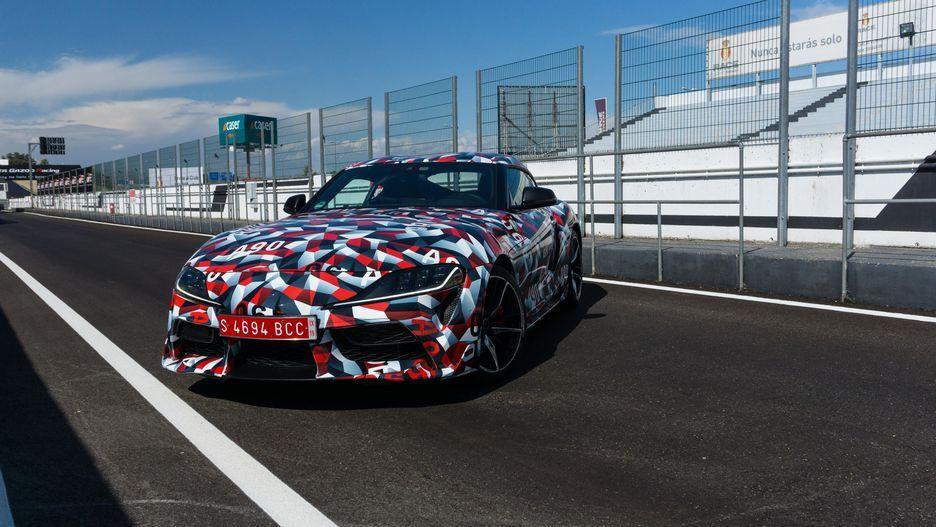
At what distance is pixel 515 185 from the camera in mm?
5922

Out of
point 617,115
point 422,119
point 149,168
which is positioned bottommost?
point 617,115

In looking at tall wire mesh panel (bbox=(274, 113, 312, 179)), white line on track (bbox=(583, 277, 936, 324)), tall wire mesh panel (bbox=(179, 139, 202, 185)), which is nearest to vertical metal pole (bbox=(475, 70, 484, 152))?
white line on track (bbox=(583, 277, 936, 324))

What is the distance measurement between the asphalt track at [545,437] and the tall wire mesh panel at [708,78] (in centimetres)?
462

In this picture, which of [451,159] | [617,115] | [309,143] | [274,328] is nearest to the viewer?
[274,328]

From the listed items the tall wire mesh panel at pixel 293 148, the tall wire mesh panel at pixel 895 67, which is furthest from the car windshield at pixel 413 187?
the tall wire mesh panel at pixel 293 148

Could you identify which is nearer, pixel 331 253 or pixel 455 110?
pixel 331 253

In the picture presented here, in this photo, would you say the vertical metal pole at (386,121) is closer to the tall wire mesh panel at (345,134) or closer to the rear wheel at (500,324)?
the tall wire mesh panel at (345,134)

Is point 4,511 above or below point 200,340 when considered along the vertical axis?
below

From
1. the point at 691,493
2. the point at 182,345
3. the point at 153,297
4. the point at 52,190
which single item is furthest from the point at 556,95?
the point at 52,190

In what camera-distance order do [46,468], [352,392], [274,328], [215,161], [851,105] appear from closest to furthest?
1. [46,468]
2. [274,328]
3. [352,392]
4. [851,105]
5. [215,161]

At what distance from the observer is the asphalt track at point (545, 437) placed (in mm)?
2830

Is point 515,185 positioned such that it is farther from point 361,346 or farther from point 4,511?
point 4,511

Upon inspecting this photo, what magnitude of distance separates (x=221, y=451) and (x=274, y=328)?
62 cm

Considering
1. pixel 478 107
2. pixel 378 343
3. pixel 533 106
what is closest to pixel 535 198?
pixel 378 343
